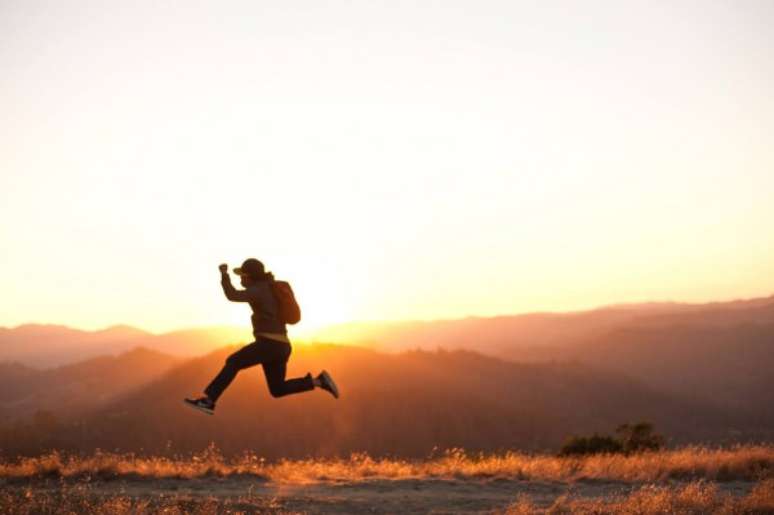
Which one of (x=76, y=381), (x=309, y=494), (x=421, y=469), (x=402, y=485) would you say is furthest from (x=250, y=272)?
(x=76, y=381)

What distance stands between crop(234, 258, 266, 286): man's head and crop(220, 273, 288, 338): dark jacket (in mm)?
106

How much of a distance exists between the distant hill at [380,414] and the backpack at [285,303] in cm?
5542

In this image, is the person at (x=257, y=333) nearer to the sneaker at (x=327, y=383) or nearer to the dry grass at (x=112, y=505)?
the sneaker at (x=327, y=383)

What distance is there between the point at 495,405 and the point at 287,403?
2739 cm

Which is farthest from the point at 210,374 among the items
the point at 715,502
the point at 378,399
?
the point at 715,502

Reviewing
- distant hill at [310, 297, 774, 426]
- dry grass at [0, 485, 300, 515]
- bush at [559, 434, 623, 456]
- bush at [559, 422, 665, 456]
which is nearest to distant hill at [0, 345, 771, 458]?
distant hill at [310, 297, 774, 426]

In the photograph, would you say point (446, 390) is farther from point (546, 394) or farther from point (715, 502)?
point (715, 502)

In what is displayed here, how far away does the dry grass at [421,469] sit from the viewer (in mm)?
13117

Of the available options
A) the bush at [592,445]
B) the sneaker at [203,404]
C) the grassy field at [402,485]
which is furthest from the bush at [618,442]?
the sneaker at [203,404]

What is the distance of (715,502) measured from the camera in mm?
9734

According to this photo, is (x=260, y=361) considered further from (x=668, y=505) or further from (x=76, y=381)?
(x=76, y=381)

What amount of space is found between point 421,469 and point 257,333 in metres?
7.06

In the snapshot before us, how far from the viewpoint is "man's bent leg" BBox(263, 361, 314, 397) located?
30.1 feet

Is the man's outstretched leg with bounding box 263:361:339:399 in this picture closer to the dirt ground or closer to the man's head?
the man's head
